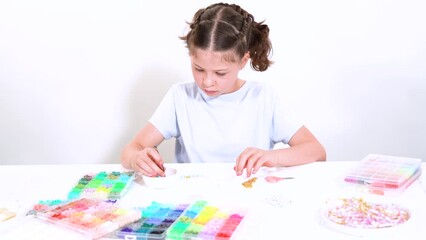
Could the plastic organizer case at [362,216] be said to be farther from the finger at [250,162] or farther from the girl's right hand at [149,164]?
the girl's right hand at [149,164]

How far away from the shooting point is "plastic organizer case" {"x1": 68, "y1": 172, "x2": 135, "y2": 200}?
139cm

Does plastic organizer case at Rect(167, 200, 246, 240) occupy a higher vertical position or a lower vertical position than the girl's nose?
lower

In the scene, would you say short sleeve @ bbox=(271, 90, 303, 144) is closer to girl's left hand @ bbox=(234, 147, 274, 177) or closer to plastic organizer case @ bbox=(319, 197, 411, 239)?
girl's left hand @ bbox=(234, 147, 274, 177)

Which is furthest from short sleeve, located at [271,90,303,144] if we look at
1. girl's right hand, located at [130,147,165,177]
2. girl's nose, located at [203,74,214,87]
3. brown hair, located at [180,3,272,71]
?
girl's right hand, located at [130,147,165,177]

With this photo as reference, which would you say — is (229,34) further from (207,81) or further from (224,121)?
(224,121)

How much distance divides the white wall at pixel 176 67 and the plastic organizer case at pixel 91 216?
48.3 inches

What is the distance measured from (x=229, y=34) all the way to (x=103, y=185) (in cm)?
57

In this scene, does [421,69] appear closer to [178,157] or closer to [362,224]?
[178,157]

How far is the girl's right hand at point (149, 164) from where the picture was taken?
4.97 ft

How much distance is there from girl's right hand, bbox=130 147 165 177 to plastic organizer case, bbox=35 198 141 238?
0.20 metres

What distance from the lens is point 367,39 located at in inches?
94.7

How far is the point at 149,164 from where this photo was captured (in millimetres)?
1532

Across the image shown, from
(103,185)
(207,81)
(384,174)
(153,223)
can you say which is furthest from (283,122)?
(153,223)

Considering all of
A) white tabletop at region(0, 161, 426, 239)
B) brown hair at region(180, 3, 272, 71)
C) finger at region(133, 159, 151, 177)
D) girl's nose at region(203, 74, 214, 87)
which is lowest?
white tabletop at region(0, 161, 426, 239)
